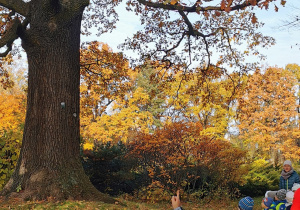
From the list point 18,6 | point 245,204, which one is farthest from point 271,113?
point 245,204

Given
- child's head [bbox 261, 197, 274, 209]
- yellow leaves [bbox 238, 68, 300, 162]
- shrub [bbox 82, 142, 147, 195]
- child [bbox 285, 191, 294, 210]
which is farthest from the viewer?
yellow leaves [bbox 238, 68, 300, 162]

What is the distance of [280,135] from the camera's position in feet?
74.9

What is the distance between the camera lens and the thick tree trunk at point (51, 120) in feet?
19.7

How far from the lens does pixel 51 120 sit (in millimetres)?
6340

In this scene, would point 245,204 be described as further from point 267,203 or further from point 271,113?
point 271,113

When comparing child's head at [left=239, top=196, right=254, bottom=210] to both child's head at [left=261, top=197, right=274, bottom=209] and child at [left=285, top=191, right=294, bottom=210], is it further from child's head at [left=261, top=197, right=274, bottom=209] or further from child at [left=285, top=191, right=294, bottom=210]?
child's head at [left=261, top=197, right=274, bottom=209]

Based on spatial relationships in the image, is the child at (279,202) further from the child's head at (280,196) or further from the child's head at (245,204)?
the child's head at (245,204)

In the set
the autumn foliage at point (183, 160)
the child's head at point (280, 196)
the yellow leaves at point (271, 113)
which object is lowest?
the child's head at point (280, 196)

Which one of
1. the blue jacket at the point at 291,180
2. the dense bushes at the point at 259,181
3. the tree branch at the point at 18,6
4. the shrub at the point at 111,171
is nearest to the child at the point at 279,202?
the blue jacket at the point at 291,180

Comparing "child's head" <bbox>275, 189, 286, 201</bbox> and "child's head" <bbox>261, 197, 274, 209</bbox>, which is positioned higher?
"child's head" <bbox>275, 189, 286, 201</bbox>

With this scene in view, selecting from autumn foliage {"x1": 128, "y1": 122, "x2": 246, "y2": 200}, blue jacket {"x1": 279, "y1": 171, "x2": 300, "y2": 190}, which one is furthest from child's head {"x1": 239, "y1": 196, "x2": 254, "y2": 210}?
autumn foliage {"x1": 128, "y1": 122, "x2": 246, "y2": 200}

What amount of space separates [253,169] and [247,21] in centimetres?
695

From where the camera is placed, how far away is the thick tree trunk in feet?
19.7

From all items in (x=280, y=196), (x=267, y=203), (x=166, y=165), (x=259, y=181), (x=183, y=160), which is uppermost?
(x=183, y=160)
